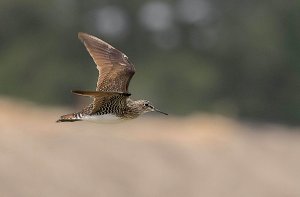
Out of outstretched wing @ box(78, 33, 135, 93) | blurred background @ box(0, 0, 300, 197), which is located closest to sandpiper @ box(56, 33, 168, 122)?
outstretched wing @ box(78, 33, 135, 93)

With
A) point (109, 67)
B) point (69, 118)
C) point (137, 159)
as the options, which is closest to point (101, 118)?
point (69, 118)

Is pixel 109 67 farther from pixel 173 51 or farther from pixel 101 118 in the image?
pixel 173 51

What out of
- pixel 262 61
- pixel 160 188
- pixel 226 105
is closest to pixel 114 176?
pixel 160 188

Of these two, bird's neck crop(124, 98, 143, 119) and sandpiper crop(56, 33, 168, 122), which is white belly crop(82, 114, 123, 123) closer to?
sandpiper crop(56, 33, 168, 122)

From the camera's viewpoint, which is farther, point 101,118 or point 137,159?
point 137,159

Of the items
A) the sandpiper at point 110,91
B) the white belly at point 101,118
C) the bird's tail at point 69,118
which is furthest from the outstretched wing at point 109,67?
the bird's tail at point 69,118

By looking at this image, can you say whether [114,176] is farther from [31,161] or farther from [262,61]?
[262,61]

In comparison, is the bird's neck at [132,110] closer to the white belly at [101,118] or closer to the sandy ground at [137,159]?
the white belly at [101,118]
